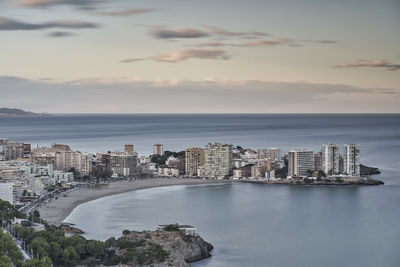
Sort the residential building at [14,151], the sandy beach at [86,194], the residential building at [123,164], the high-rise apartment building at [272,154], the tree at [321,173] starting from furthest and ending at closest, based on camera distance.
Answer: the high-rise apartment building at [272,154], the residential building at [14,151], the residential building at [123,164], the tree at [321,173], the sandy beach at [86,194]

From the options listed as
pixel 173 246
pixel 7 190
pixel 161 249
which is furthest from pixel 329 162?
pixel 161 249

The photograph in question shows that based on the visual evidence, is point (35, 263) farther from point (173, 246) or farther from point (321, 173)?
point (321, 173)

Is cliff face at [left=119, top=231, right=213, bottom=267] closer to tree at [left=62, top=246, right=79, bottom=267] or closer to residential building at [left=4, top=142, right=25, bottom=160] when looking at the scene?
tree at [left=62, top=246, right=79, bottom=267]

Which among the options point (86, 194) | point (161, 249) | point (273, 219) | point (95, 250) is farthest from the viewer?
point (86, 194)

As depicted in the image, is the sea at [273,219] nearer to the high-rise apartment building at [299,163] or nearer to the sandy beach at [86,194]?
the sandy beach at [86,194]

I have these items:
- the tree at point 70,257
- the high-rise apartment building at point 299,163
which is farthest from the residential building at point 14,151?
the tree at point 70,257

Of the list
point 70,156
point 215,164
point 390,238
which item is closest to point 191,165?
point 215,164

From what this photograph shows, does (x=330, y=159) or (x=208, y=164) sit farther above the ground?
(x=330, y=159)
